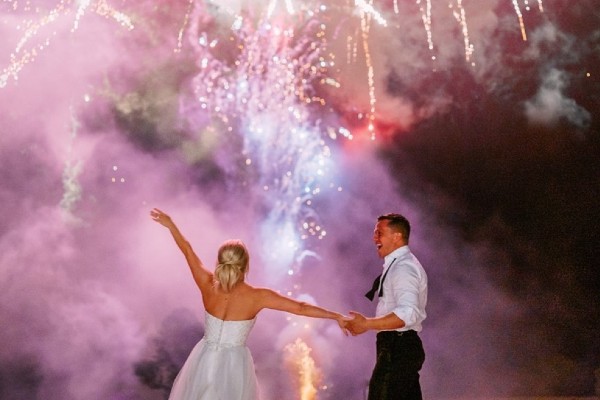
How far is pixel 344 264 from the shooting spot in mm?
13500

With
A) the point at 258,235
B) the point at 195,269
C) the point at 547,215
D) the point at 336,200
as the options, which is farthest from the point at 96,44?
the point at 547,215

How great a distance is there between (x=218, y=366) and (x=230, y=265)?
0.64m

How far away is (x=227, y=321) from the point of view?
3.64 m

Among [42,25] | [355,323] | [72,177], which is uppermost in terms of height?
[42,25]

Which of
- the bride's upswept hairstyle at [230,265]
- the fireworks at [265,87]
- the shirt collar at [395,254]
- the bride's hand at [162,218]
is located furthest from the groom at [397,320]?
the fireworks at [265,87]

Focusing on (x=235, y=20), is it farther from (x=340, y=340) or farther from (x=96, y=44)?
(x=340, y=340)

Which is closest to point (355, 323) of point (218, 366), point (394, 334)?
point (394, 334)

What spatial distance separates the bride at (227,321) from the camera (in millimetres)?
3594

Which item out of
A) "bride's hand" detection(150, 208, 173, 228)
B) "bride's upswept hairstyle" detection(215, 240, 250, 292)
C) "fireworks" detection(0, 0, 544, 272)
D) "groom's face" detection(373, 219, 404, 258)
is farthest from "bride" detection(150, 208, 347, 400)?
"fireworks" detection(0, 0, 544, 272)

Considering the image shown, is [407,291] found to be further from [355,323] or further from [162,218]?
[162,218]

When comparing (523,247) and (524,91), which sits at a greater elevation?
(524,91)

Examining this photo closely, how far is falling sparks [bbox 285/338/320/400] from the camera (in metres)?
11.7

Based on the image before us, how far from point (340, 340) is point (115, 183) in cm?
554

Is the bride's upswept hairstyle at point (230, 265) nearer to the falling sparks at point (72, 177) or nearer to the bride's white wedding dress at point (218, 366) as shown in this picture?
the bride's white wedding dress at point (218, 366)
